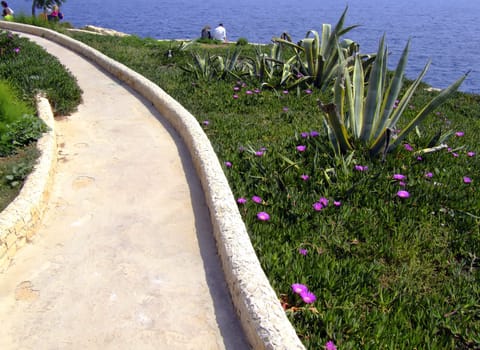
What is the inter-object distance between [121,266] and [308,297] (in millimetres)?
1099

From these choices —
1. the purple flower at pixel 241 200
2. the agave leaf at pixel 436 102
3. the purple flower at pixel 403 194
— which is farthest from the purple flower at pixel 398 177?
the purple flower at pixel 241 200

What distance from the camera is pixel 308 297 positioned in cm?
239

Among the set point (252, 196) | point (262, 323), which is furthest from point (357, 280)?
point (252, 196)

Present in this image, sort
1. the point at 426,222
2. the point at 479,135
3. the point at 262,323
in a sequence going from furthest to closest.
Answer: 1. the point at 479,135
2. the point at 426,222
3. the point at 262,323

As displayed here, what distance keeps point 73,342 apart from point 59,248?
0.85 m

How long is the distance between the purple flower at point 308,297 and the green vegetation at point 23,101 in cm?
A: 207

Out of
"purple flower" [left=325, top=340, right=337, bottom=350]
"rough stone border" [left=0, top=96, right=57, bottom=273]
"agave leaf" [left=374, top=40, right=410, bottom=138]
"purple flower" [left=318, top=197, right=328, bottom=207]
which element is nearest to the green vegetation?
"rough stone border" [left=0, top=96, right=57, bottom=273]

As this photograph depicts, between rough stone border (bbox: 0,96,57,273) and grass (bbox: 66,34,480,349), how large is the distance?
1.38m

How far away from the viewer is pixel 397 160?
4.02m

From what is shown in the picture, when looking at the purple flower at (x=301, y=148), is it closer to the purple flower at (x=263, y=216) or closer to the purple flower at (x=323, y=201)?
the purple flower at (x=323, y=201)

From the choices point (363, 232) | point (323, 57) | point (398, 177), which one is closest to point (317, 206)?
point (363, 232)

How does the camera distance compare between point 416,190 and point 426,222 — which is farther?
point 416,190

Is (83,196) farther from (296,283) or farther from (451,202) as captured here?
(451,202)

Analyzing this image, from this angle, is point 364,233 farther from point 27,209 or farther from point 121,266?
point 27,209
